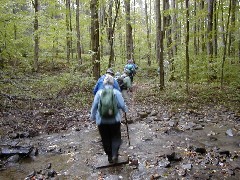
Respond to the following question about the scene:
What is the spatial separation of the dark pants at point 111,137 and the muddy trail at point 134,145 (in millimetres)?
341

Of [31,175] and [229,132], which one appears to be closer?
[31,175]

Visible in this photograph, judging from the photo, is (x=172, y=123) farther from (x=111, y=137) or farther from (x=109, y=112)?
(x=109, y=112)

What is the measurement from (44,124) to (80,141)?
245 cm

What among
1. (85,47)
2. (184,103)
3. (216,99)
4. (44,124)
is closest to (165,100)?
(184,103)

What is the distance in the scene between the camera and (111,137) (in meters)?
6.31

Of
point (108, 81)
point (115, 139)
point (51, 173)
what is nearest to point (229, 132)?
point (115, 139)

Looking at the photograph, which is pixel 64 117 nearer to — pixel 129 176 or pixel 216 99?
pixel 129 176

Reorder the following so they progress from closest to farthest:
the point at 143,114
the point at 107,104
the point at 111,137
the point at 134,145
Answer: the point at 107,104 → the point at 111,137 → the point at 134,145 → the point at 143,114

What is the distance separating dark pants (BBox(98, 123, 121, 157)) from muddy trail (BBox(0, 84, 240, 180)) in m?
0.34

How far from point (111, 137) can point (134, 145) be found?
5.25ft

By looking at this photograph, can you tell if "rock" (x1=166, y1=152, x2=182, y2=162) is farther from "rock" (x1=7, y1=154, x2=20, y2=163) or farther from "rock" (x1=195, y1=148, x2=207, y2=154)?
"rock" (x1=7, y1=154, x2=20, y2=163)

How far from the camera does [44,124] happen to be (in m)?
10.2

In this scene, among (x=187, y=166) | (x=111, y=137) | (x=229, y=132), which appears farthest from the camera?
(x=229, y=132)

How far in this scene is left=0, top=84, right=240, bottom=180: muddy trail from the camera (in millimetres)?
5981
